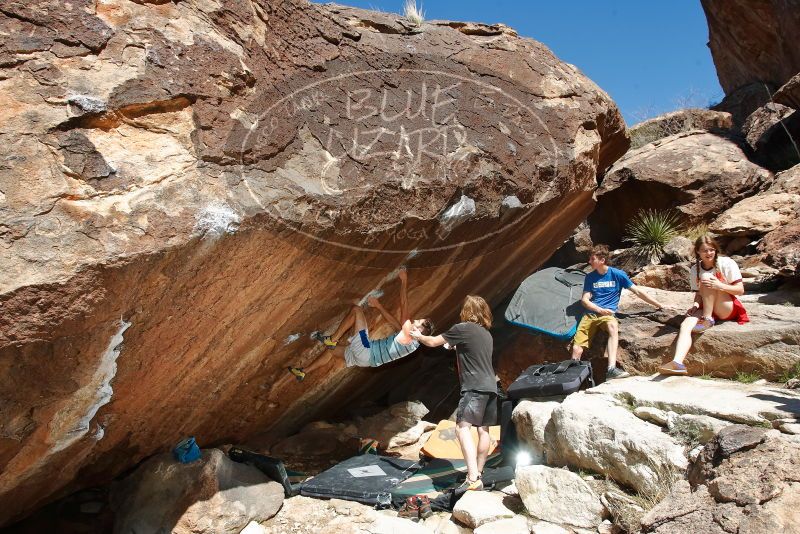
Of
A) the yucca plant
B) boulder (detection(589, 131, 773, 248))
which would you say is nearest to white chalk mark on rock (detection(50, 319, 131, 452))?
the yucca plant

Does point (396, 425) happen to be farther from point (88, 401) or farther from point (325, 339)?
point (88, 401)

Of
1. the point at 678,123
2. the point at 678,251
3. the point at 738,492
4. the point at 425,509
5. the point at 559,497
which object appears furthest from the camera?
the point at 678,123

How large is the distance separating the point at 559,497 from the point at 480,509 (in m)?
0.44

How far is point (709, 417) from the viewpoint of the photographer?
3430mm

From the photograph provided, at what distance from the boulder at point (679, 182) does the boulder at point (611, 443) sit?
595 centimetres

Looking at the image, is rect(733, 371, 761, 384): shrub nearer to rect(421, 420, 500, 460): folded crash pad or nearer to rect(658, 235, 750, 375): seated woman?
rect(658, 235, 750, 375): seated woman

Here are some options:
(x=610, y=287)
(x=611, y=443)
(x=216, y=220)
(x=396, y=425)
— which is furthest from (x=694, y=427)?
(x=396, y=425)

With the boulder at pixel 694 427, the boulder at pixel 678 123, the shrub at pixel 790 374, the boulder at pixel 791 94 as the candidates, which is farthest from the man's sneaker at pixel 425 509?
the boulder at pixel 678 123

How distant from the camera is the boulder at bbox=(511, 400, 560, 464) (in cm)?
420

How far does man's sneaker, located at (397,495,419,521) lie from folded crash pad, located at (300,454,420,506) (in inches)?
6.8

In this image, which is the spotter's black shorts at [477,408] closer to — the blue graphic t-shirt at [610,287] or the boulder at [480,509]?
the boulder at [480,509]

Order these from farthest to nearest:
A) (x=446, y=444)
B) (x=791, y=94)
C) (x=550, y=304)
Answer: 1. (x=791, y=94)
2. (x=550, y=304)
3. (x=446, y=444)

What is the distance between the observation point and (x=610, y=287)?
16.9 ft

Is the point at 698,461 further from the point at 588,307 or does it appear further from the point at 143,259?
the point at 143,259
